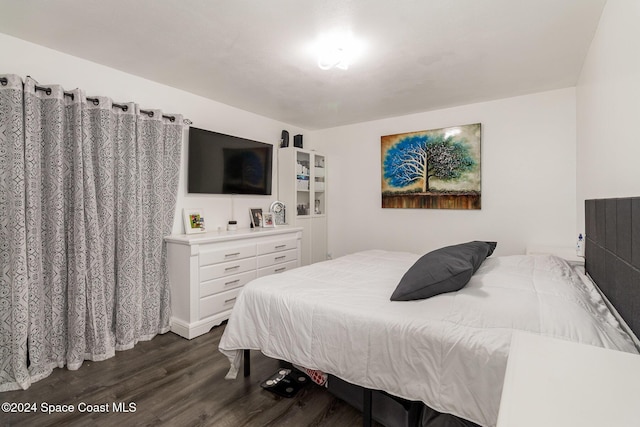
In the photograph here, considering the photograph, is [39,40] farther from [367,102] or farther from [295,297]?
[367,102]

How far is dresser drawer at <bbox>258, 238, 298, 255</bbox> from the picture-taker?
3.31m

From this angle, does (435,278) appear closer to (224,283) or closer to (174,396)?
(174,396)

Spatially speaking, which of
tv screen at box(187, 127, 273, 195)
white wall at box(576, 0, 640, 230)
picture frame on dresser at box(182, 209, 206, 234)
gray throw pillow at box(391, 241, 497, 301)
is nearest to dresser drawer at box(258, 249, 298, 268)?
picture frame on dresser at box(182, 209, 206, 234)

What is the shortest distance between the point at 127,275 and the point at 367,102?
117 inches

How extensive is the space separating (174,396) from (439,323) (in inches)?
65.7

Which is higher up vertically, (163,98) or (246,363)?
(163,98)

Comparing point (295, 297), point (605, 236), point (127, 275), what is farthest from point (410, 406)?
point (127, 275)

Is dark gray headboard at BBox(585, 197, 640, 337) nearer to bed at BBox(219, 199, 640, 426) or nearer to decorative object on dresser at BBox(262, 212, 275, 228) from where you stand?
bed at BBox(219, 199, 640, 426)

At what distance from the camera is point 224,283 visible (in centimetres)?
290

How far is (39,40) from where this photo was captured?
2109mm

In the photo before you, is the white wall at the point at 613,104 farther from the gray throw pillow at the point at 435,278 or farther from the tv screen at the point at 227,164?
the tv screen at the point at 227,164

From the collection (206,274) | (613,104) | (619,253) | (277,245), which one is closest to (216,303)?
(206,274)

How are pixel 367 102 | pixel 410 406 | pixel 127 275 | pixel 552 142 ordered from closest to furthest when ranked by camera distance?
1. pixel 410 406
2. pixel 127 275
3. pixel 552 142
4. pixel 367 102

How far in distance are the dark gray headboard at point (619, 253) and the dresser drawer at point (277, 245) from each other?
278 centimetres
